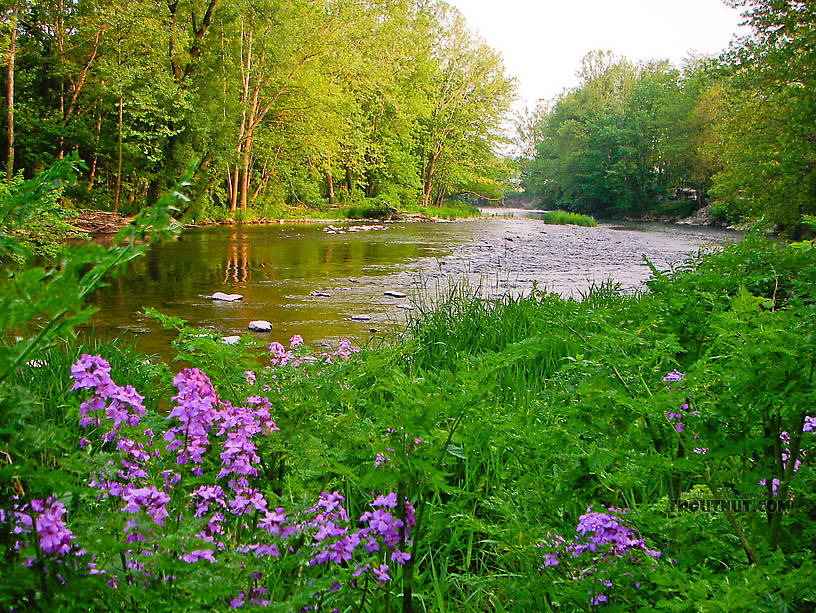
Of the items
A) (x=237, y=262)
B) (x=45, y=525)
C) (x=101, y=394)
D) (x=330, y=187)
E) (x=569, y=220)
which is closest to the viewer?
(x=45, y=525)

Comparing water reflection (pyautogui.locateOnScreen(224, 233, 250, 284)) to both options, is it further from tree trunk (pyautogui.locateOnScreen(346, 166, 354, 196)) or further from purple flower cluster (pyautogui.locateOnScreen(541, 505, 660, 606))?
tree trunk (pyautogui.locateOnScreen(346, 166, 354, 196))

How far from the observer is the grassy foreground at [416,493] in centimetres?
108

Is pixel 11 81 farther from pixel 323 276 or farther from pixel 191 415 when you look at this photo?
pixel 191 415

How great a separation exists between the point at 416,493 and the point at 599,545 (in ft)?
1.47

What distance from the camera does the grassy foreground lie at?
1.08 m

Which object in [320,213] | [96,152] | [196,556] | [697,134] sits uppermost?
[697,134]

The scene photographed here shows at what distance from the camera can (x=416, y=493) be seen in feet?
4.94

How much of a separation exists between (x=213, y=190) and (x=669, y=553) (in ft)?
78.7

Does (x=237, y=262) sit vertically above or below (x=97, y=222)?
below

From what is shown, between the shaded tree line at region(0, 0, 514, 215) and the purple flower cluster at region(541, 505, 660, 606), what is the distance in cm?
801

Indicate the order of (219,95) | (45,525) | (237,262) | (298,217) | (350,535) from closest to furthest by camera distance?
(45,525) → (350,535) → (237,262) → (219,95) → (298,217)

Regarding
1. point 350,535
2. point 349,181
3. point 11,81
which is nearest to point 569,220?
point 349,181

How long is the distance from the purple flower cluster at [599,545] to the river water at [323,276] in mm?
1640

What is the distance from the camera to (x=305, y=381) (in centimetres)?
209
